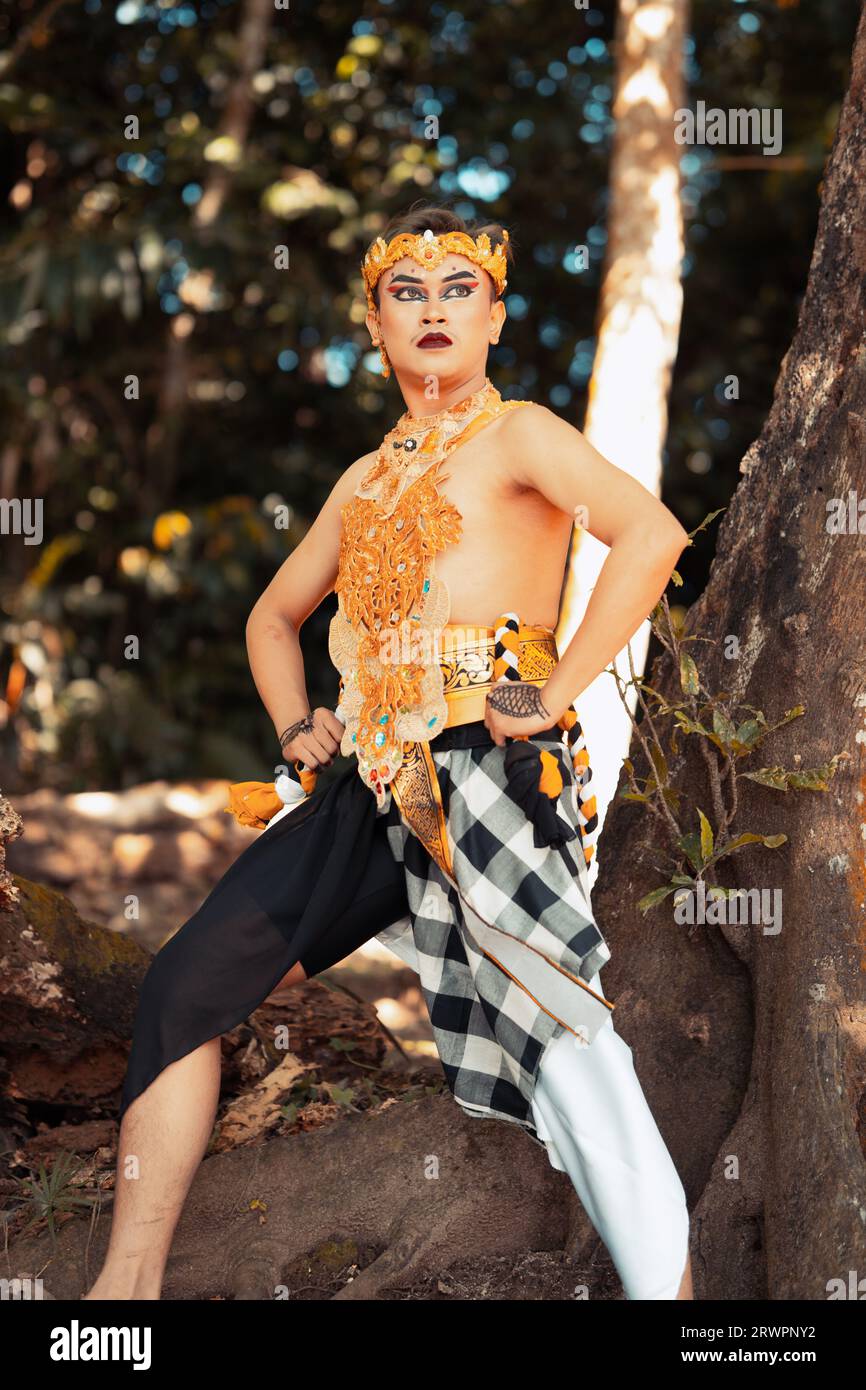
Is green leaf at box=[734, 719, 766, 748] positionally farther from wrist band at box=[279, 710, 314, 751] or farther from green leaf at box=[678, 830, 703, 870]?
wrist band at box=[279, 710, 314, 751]

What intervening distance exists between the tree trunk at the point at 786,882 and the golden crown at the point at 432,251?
765mm

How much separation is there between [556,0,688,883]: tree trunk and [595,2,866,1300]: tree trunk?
2505 millimetres

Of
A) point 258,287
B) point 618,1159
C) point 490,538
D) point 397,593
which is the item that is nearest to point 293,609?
point 397,593

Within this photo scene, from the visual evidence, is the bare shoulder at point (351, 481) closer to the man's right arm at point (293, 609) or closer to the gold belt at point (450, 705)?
the man's right arm at point (293, 609)

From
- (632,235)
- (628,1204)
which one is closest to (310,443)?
(632,235)

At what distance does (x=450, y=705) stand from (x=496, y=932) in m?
0.40

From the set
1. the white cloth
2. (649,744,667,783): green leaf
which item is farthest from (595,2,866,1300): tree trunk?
the white cloth

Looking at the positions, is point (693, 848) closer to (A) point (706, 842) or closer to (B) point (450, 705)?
(A) point (706, 842)

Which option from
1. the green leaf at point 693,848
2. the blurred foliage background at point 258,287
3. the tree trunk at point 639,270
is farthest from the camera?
the blurred foliage background at point 258,287

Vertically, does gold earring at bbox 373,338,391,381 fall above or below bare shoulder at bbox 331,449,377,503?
above

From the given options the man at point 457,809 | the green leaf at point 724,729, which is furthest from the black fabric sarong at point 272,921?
the green leaf at point 724,729

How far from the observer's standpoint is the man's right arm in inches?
111

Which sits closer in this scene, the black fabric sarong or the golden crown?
the black fabric sarong

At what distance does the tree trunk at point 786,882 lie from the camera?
8.39 ft
